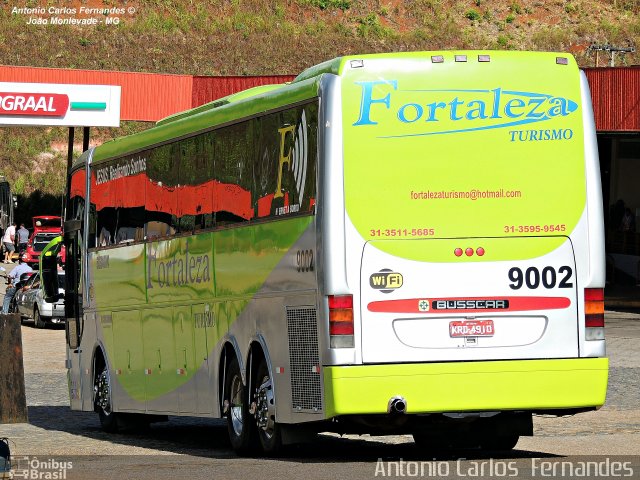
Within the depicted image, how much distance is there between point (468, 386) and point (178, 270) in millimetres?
4311

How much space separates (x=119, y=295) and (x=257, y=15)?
80.7 meters

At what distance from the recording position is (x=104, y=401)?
18516 millimetres

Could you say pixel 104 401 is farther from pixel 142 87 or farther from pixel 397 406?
pixel 142 87

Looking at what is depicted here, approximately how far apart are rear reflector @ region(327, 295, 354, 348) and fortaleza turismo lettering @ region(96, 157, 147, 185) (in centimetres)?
521

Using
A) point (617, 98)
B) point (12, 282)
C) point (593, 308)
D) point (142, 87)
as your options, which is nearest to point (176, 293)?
point (593, 308)

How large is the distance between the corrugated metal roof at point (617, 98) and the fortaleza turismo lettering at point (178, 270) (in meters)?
25.8

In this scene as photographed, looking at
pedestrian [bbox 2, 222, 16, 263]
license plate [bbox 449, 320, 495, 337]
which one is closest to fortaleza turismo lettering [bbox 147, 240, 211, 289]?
license plate [bbox 449, 320, 495, 337]

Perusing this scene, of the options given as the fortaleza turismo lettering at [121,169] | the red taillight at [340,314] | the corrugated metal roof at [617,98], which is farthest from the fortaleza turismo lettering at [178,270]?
the corrugated metal roof at [617,98]

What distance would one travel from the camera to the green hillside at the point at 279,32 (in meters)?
87.9

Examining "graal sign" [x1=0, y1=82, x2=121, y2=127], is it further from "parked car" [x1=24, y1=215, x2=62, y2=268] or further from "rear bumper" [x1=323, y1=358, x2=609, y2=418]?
"rear bumper" [x1=323, y1=358, x2=609, y2=418]

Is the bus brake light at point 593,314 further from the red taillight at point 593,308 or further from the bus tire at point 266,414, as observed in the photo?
the bus tire at point 266,414

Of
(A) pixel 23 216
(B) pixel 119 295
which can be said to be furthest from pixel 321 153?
(A) pixel 23 216

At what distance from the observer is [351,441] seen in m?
15.7

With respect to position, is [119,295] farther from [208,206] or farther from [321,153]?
[321,153]
